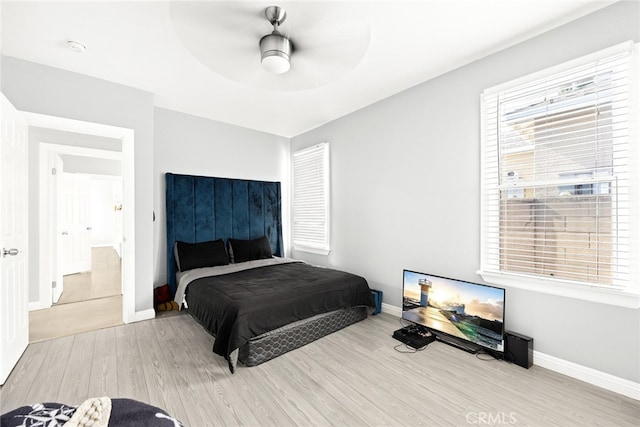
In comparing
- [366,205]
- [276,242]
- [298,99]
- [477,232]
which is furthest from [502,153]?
[276,242]

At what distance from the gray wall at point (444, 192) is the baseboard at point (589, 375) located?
4 cm

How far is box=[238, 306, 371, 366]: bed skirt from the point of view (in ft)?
7.84

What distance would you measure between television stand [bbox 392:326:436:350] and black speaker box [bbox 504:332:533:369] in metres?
0.64

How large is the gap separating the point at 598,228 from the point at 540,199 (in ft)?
1.36

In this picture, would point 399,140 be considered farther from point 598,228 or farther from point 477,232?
point 598,228

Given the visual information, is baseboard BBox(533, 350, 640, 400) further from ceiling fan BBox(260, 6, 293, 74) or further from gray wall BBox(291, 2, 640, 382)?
ceiling fan BBox(260, 6, 293, 74)

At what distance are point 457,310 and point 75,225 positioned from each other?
7.08 meters

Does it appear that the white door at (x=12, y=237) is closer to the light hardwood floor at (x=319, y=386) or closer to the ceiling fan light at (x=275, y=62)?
the light hardwood floor at (x=319, y=386)

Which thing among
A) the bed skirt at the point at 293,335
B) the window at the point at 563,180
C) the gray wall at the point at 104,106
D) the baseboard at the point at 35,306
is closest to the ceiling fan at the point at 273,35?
the window at the point at 563,180

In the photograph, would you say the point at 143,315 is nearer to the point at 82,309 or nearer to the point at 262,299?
the point at 82,309

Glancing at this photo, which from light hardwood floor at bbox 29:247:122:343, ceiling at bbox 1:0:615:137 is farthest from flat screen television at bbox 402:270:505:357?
light hardwood floor at bbox 29:247:122:343

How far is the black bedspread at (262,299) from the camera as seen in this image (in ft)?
7.73

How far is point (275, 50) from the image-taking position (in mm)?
1724

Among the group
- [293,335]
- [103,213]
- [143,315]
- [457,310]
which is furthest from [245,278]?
[103,213]
